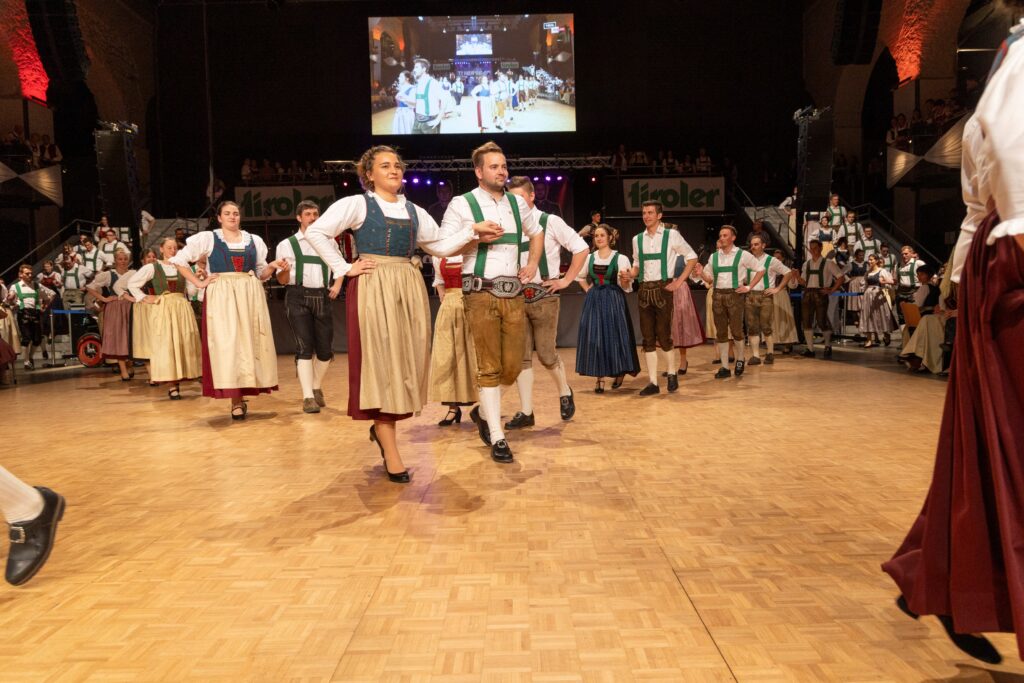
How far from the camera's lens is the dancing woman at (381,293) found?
11.6 feet

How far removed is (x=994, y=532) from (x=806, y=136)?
434 inches

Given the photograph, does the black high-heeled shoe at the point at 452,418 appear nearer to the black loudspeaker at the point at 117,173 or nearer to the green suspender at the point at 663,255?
the green suspender at the point at 663,255

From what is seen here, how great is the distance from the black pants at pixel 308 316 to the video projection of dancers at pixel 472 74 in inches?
403

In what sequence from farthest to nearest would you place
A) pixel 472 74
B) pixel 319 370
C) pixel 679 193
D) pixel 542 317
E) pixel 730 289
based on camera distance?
pixel 472 74, pixel 679 193, pixel 730 289, pixel 319 370, pixel 542 317

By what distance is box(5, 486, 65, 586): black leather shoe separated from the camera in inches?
94.7

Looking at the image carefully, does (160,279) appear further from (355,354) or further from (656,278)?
(355,354)

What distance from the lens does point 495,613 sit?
7.22 feet

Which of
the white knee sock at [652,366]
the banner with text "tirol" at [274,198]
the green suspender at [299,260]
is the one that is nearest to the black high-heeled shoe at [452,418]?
the green suspender at [299,260]

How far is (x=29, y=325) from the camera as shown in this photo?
38.2 ft

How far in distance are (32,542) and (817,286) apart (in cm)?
1020

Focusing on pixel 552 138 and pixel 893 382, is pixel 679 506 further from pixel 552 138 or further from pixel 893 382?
pixel 552 138

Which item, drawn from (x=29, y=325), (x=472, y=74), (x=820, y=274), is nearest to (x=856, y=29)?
(x=820, y=274)

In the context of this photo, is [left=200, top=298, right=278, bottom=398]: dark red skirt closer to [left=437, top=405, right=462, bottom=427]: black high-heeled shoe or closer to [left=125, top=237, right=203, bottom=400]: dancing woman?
[left=437, top=405, right=462, bottom=427]: black high-heeled shoe

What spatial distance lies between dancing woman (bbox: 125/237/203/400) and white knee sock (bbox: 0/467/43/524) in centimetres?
496
